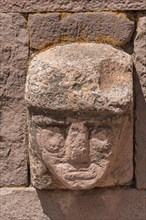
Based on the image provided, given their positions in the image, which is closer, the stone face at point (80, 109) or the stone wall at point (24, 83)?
the stone face at point (80, 109)

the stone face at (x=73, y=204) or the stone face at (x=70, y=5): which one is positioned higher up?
the stone face at (x=70, y=5)

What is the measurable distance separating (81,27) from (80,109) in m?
0.34

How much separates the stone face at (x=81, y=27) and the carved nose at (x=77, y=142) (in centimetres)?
35

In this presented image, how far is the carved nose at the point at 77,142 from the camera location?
2.10 m

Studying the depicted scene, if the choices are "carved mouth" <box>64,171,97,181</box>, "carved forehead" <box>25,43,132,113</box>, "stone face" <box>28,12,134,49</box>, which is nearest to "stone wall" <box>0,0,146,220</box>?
"stone face" <box>28,12,134,49</box>

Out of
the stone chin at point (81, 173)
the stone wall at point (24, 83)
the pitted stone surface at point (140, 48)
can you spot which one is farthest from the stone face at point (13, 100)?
the pitted stone surface at point (140, 48)

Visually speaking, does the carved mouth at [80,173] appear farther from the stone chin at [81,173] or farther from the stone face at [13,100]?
the stone face at [13,100]

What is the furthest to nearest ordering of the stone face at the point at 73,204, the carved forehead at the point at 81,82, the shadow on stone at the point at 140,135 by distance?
the stone face at the point at 73,204, the shadow on stone at the point at 140,135, the carved forehead at the point at 81,82

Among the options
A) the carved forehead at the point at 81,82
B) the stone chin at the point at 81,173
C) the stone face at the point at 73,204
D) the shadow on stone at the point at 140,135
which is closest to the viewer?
the carved forehead at the point at 81,82

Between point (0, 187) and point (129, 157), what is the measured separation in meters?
0.54

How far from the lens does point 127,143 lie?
2.25 meters

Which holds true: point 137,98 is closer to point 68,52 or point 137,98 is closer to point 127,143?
point 127,143

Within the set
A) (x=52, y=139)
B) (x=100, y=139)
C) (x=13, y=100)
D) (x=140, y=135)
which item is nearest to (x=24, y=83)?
(x=13, y=100)

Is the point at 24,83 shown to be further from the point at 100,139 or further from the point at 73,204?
the point at 73,204
